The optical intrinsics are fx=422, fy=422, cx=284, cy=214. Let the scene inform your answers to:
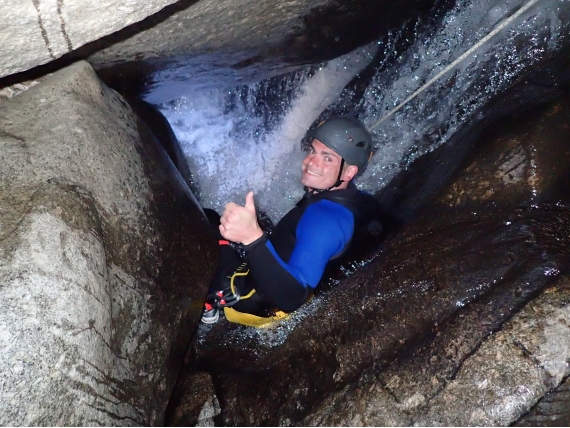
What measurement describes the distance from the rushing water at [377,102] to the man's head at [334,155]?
1.05 metres

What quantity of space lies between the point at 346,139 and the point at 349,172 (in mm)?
265

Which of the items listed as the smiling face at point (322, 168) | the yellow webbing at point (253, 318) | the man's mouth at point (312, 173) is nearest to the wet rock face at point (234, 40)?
the smiling face at point (322, 168)

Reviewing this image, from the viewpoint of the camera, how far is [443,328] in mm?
2188

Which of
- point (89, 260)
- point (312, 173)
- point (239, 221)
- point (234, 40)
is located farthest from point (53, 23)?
point (312, 173)

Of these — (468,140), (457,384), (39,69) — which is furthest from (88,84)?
(468,140)

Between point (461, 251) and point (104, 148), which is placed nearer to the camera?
point (104, 148)

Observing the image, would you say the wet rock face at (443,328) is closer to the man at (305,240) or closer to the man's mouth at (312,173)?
the man at (305,240)

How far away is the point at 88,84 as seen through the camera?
2.44m

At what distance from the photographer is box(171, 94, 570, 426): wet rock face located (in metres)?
1.93

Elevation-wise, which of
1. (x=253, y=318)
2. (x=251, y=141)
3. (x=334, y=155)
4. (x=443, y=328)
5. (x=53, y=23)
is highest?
(x=53, y=23)

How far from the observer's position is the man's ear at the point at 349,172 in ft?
11.1

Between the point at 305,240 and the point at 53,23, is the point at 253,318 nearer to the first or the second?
the point at 305,240

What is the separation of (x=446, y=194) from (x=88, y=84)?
2439mm

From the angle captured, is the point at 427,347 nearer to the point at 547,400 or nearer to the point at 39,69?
the point at 547,400
